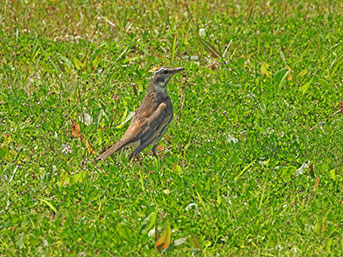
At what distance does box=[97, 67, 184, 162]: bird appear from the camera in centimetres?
761

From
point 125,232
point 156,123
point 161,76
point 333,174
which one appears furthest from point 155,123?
point 333,174

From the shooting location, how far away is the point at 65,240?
243 inches

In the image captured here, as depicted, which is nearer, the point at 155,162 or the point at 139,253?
the point at 139,253

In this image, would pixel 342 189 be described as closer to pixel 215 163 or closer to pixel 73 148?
pixel 215 163

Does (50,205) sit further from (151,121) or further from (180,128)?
(180,128)

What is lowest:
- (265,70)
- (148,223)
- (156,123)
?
(265,70)

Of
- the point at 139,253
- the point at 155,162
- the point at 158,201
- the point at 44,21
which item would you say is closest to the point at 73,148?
the point at 155,162

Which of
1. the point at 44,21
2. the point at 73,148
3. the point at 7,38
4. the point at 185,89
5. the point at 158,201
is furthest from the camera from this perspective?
the point at 44,21

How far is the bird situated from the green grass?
0.66ft

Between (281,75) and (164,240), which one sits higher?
(164,240)

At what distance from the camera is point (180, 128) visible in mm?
8438

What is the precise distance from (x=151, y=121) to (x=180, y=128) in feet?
2.72

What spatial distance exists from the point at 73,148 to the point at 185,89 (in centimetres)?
219

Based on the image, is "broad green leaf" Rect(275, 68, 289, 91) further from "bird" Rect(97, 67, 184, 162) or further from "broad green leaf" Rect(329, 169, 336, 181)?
"broad green leaf" Rect(329, 169, 336, 181)
